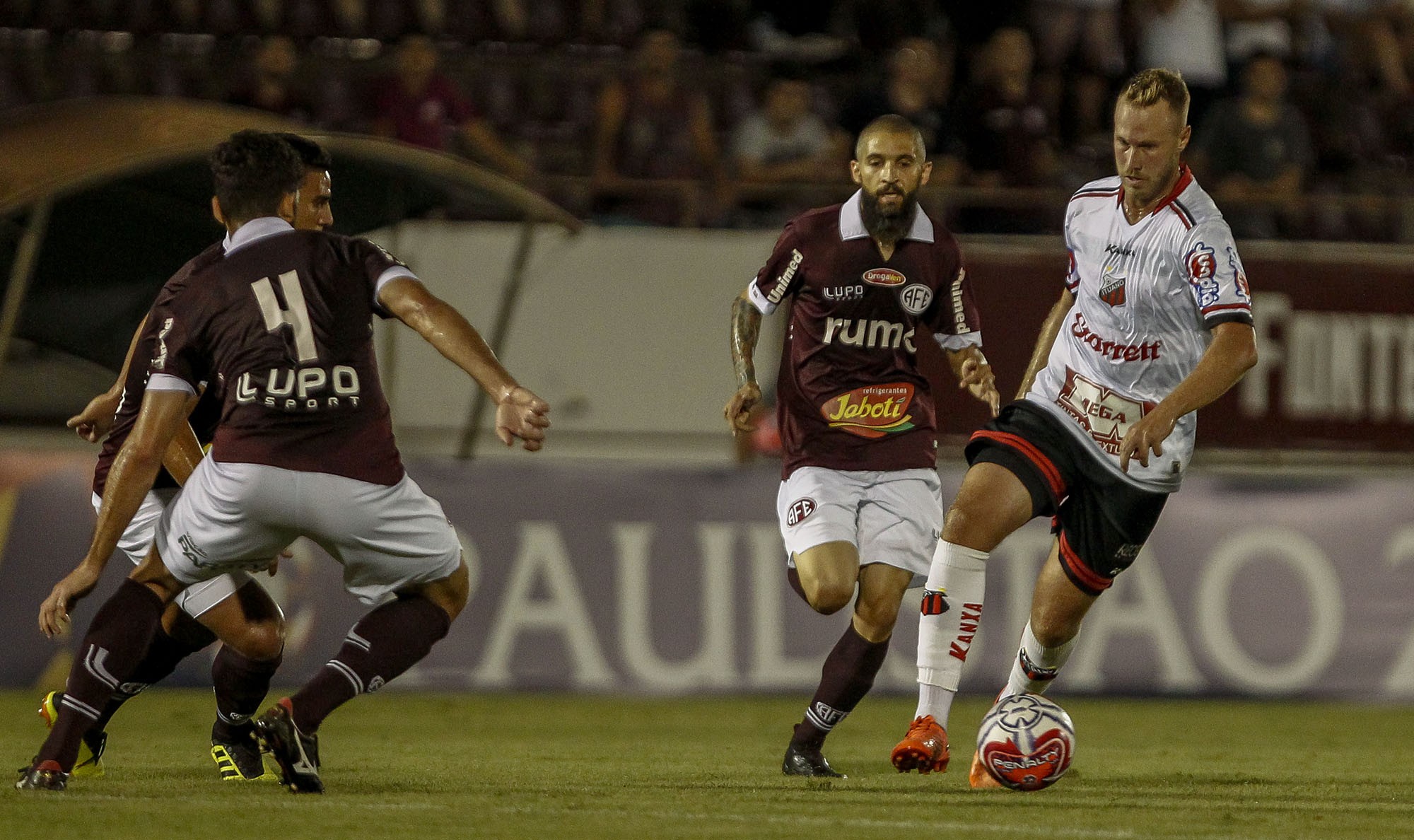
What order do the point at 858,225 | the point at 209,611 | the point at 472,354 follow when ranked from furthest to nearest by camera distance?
the point at 858,225
the point at 209,611
the point at 472,354

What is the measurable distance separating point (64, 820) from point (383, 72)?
33.6 ft

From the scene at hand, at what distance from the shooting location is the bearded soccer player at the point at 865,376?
7383 millimetres

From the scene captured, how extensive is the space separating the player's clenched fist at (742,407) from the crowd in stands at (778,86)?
6.48 metres

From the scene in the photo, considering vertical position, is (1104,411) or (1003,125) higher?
(1003,125)

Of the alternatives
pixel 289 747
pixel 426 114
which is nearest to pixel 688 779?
pixel 289 747

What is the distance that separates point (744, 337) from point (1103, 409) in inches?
57.1

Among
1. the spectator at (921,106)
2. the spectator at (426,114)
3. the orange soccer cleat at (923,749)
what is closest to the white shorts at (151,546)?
the orange soccer cleat at (923,749)

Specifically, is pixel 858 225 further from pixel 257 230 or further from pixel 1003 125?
pixel 1003 125

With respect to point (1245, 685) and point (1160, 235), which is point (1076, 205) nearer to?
point (1160, 235)

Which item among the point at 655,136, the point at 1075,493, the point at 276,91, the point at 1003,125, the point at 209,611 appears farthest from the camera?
the point at 1003,125

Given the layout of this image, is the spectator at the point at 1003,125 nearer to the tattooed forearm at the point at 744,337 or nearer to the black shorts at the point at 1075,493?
the tattooed forearm at the point at 744,337

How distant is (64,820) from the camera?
553cm

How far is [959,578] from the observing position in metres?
6.83

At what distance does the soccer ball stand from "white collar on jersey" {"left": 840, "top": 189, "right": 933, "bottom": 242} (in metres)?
2.01
